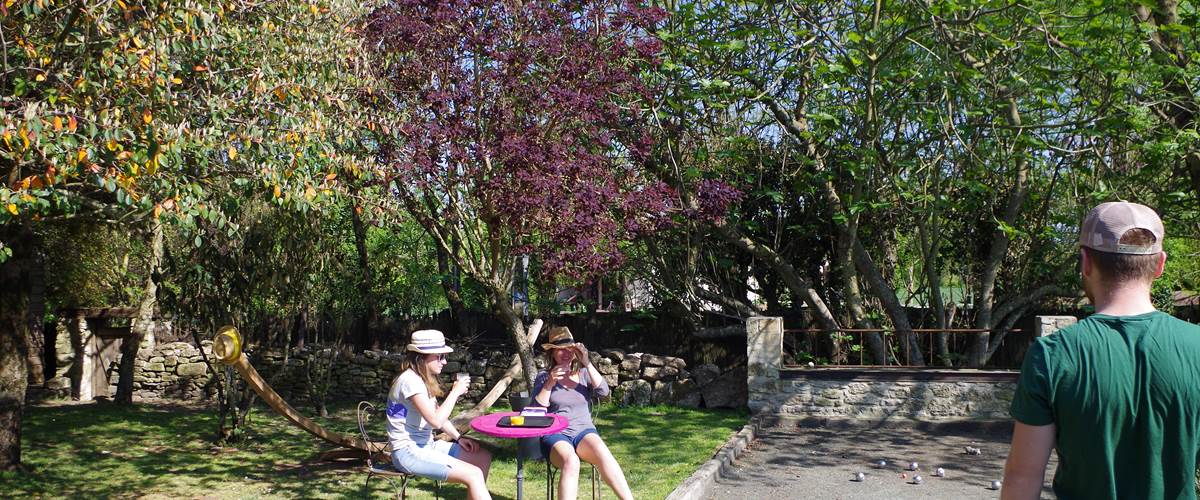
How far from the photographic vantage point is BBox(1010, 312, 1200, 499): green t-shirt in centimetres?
223

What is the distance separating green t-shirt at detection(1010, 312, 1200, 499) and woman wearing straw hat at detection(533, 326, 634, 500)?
13.6ft

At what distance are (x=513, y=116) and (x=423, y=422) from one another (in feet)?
11.5

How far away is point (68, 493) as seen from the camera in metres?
7.77

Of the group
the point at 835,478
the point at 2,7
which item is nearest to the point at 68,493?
the point at 2,7

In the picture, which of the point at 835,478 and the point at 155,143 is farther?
the point at 835,478

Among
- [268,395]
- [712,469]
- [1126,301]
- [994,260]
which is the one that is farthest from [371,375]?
[1126,301]

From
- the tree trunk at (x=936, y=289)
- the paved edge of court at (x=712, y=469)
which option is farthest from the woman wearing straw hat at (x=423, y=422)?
the tree trunk at (x=936, y=289)

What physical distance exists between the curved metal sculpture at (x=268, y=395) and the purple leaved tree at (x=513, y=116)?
1934 mm

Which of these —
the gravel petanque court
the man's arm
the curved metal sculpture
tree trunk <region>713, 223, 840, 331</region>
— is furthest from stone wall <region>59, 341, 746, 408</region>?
the man's arm

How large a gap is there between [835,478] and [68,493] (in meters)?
6.82

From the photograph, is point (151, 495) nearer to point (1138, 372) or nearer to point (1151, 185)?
point (1138, 372)

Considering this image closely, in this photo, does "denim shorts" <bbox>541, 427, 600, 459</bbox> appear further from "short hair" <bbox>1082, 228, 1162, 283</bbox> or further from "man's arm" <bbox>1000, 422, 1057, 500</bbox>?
"short hair" <bbox>1082, 228, 1162, 283</bbox>

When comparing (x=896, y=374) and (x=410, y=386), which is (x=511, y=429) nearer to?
(x=410, y=386)

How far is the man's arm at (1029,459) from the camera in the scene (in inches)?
91.1
